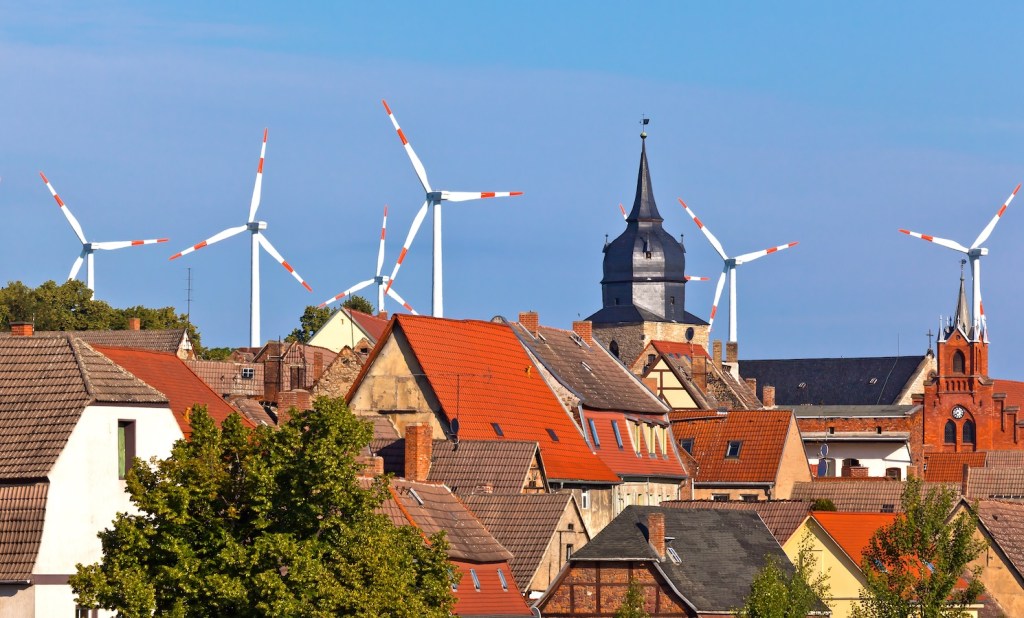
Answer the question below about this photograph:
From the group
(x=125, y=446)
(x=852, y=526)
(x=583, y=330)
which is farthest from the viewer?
(x=583, y=330)

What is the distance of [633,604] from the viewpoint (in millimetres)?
66938

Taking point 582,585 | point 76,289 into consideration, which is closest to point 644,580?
point 582,585

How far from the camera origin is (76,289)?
13175 centimetres

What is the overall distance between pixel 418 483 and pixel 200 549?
81.2ft

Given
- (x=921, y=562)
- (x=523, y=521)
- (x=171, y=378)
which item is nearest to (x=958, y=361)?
(x=523, y=521)

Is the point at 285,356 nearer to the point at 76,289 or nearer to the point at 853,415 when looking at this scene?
the point at 76,289

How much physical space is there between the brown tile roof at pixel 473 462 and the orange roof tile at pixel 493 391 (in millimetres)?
→ 2665

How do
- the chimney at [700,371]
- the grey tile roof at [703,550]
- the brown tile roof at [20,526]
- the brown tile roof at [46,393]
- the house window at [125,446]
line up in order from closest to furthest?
the brown tile roof at [20,526] < the brown tile roof at [46,393] < the house window at [125,446] < the grey tile roof at [703,550] < the chimney at [700,371]

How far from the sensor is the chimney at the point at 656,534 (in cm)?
7325

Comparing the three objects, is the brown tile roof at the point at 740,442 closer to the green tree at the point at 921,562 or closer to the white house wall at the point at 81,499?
the green tree at the point at 921,562

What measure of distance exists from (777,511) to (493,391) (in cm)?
1166

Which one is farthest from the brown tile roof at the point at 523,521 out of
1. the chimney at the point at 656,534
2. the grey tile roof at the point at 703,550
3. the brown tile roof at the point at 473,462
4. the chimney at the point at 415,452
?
the chimney at the point at 656,534

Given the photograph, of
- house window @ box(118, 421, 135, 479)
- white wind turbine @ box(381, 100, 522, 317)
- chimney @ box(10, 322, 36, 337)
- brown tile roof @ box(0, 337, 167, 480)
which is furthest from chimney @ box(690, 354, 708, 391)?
house window @ box(118, 421, 135, 479)

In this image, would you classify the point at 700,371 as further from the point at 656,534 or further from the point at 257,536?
the point at 257,536
